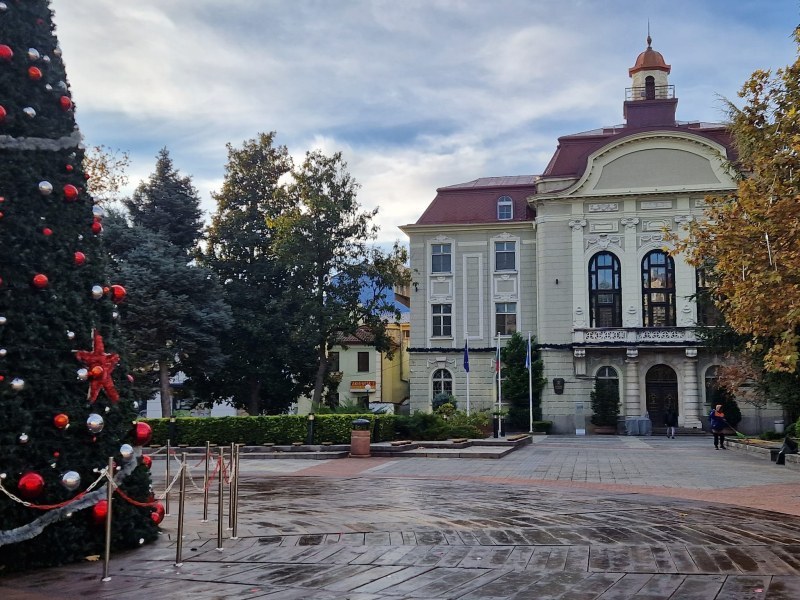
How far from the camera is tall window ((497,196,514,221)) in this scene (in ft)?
149

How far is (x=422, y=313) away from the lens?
149ft

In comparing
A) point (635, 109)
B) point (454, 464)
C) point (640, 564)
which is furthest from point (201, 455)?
point (635, 109)

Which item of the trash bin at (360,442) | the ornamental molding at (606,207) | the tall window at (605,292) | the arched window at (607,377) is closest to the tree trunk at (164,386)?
the trash bin at (360,442)

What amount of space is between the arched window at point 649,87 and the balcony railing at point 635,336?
541 inches

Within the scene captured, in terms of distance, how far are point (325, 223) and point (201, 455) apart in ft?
54.8

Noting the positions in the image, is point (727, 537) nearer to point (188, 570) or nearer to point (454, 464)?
point (188, 570)

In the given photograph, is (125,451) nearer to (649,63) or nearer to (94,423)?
(94,423)

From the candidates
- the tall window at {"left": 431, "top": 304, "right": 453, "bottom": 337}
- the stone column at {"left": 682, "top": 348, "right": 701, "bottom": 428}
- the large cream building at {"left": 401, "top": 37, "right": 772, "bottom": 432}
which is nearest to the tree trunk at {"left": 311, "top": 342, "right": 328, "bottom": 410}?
the large cream building at {"left": 401, "top": 37, "right": 772, "bottom": 432}

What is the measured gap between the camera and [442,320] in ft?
148

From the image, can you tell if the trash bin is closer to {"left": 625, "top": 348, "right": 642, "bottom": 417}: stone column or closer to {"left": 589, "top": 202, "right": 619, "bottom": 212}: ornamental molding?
{"left": 625, "top": 348, "right": 642, "bottom": 417}: stone column

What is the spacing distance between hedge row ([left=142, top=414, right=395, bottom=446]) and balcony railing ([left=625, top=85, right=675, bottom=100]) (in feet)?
90.8

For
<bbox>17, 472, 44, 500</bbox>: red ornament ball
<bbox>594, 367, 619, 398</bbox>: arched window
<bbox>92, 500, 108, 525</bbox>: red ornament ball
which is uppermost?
<bbox>594, 367, 619, 398</bbox>: arched window

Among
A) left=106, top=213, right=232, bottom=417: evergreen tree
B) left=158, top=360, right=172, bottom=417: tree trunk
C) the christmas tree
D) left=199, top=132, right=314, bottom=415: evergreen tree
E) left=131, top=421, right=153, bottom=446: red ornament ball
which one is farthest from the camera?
left=199, top=132, right=314, bottom=415: evergreen tree

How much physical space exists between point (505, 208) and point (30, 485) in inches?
1575
